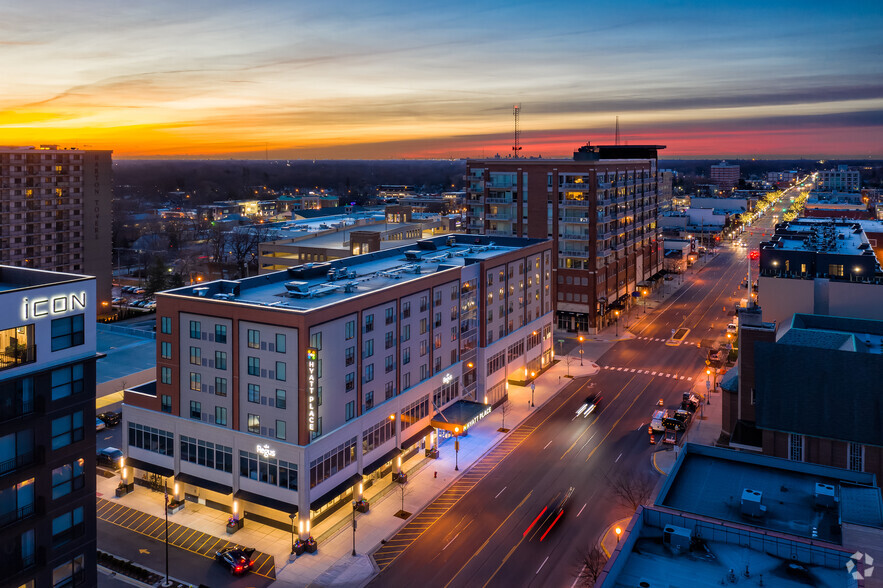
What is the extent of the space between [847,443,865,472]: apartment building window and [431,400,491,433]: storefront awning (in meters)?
33.6

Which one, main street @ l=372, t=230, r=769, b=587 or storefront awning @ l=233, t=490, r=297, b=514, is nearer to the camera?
main street @ l=372, t=230, r=769, b=587

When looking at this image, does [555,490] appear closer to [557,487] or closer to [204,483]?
[557,487]

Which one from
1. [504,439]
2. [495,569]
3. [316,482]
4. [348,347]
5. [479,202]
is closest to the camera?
[495,569]

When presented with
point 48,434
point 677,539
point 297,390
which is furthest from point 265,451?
point 677,539

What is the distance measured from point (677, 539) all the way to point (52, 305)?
3352 centimetres

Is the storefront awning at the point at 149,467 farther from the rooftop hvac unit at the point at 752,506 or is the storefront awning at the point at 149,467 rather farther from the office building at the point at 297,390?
the rooftop hvac unit at the point at 752,506

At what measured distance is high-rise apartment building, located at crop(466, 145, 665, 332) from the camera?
391 feet

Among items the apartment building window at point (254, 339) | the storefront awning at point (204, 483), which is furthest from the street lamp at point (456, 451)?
the apartment building window at point (254, 339)

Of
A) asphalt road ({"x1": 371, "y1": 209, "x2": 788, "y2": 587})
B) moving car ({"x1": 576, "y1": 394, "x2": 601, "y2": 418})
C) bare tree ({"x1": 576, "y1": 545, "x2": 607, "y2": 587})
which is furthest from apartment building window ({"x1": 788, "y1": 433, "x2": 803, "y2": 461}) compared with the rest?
moving car ({"x1": 576, "y1": 394, "x2": 601, "y2": 418})

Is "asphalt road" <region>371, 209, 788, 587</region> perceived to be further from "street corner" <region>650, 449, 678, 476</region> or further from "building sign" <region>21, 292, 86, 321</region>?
"building sign" <region>21, 292, 86, 321</region>

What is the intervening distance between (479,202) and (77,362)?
100 meters

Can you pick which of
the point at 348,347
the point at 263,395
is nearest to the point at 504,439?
the point at 348,347

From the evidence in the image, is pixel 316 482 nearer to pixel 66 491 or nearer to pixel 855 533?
pixel 66 491

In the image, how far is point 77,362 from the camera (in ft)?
117
